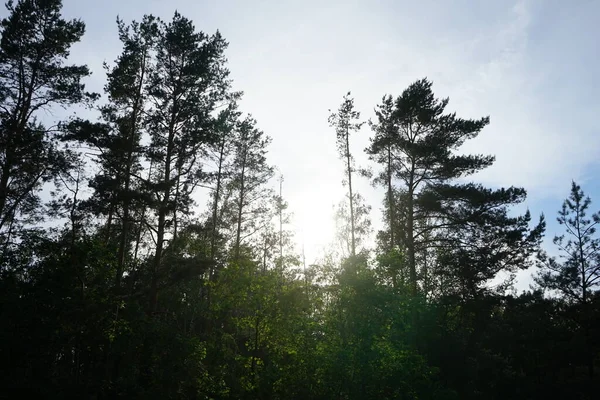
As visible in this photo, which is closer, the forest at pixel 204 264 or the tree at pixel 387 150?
the forest at pixel 204 264

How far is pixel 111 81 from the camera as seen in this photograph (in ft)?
54.3

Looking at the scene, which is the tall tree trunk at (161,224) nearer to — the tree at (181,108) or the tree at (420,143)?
the tree at (181,108)

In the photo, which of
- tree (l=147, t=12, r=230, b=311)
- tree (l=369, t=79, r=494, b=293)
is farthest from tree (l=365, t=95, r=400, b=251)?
tree (l=147, t=12, r=230, b=311)

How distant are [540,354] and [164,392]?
3132cm

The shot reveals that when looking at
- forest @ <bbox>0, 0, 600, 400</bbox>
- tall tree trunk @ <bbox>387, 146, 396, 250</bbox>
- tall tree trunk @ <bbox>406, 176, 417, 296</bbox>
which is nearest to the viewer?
forest @ <bbox>0, 0, 600, 400</bbox>

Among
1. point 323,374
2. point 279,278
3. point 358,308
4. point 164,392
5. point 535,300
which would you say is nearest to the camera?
point 164,392

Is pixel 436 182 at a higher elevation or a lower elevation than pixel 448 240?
higher

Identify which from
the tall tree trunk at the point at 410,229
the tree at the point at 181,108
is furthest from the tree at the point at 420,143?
the tree at the point at 181,108

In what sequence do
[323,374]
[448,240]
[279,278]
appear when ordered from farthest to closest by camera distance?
1. [448,240]
2. [279,278]
3. [323,374]

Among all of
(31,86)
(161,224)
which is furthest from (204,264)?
(31,86)

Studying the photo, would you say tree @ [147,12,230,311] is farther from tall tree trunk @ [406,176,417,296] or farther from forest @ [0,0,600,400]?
tall tree trunk @ [406,176,417,296]

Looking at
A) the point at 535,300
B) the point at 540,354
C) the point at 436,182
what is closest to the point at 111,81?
the point at 436,182

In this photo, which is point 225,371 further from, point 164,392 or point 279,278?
point 279,278

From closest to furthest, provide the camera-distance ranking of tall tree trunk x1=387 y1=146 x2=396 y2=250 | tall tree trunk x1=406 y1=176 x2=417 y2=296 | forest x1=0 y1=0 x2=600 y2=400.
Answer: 1. forest x1=0 y1=0 x2=600 y2=400
2. tall tree trunk x1=406 y1=176 x2=417 y2=296
3. tall tree trunk x1=387 y1=146 x2=396 y2=250
